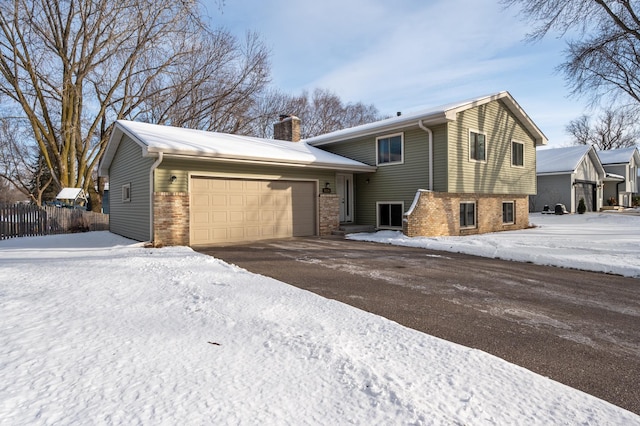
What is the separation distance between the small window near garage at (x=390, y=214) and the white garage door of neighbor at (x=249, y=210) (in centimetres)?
281

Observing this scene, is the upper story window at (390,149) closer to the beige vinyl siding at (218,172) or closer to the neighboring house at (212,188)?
the neighboring house at (212,188)

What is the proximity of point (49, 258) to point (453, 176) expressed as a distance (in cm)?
1156

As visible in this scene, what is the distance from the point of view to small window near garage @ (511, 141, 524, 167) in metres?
15.5

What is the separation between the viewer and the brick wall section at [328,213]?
510 inches

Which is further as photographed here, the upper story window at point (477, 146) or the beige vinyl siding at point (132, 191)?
the upper story window at point (477, 146)

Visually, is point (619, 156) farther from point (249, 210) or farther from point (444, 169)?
point (249, 210)

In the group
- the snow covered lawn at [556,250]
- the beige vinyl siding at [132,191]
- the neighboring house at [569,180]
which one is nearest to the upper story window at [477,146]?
the snow covered lawn at [556,250]

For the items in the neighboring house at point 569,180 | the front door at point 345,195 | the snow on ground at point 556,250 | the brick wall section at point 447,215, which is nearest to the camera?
the snow on ground at point 556,250

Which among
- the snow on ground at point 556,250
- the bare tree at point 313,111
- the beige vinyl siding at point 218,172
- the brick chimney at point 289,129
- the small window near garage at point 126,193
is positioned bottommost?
the snow on ground at point 556,250

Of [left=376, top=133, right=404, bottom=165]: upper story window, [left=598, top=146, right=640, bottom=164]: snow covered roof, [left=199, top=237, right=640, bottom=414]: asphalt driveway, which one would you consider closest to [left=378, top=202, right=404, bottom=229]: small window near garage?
[left=376, top=133, right=404, bottom=165]: upper story window

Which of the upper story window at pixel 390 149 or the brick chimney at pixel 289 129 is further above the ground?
the brick chimney at pixel 289 129

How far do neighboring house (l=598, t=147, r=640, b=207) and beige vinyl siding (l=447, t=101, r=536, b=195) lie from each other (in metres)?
20.2

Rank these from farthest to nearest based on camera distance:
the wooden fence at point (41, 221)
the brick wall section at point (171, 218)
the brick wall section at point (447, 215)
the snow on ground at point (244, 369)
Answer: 1. the wooden fence at point (41, 221)
2. the brick wall section at point (447, 215)
3. the brick wall section at point (171, 218)
4. the snow on ground at point (244, 369)

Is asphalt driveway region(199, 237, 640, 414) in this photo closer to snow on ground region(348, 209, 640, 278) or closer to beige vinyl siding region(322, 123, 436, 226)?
snow on ground region(348, 209, 640, 278)
